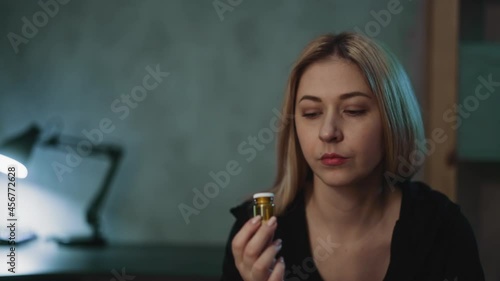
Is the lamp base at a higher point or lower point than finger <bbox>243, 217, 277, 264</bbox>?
lower

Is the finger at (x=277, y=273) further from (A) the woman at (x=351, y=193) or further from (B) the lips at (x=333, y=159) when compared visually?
(B) the lips at (x=333, y=159)

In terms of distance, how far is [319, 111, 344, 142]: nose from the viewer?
94 cm

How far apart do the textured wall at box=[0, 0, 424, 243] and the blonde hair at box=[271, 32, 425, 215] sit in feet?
2.78

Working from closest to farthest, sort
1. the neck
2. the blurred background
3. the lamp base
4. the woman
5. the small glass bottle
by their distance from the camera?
the small glass bottle → the woman → the neck → the lamp base → the blurred background

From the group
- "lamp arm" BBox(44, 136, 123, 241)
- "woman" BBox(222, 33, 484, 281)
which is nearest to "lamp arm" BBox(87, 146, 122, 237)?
"lamp arm" BBox(44, 136, 123, 241)

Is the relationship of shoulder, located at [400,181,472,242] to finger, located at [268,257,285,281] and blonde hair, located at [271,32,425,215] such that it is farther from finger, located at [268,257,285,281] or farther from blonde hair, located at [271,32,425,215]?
finger, located at [268,257,285,281]

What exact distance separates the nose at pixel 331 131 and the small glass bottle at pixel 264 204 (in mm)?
145

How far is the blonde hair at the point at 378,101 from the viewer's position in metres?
0.99

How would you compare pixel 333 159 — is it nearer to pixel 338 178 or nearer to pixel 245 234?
pixel 338 178

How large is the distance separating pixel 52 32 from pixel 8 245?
2.56 feet

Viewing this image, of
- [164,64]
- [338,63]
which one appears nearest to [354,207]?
[338,63]

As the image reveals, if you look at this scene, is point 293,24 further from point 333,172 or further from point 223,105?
point 333,172

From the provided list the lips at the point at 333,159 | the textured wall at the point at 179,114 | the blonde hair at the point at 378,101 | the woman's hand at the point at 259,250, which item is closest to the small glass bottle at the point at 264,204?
the woman's hand at the point at 259,250

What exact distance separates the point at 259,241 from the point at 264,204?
A: 0.20ft
